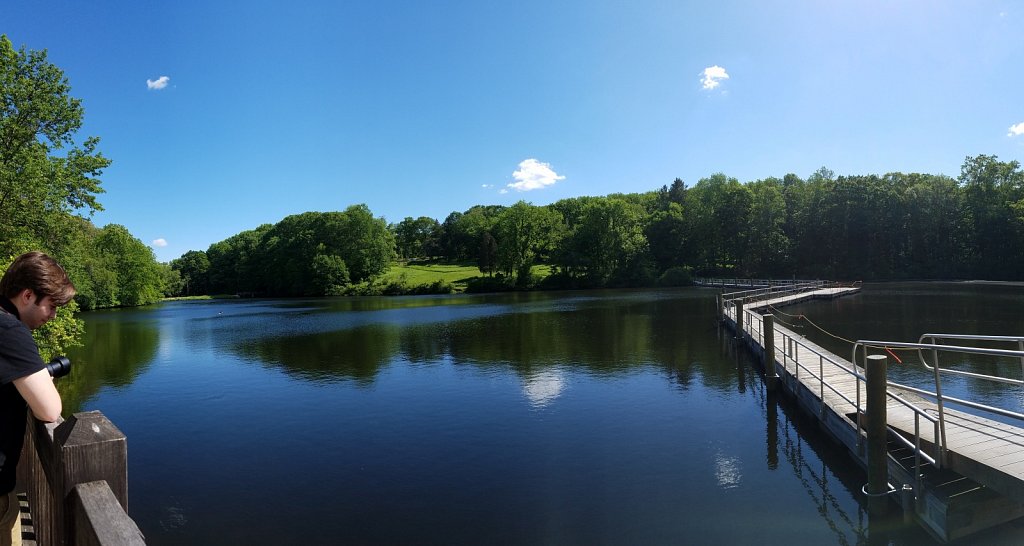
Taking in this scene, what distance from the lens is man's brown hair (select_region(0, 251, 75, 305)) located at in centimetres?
256

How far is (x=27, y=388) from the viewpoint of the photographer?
226cm

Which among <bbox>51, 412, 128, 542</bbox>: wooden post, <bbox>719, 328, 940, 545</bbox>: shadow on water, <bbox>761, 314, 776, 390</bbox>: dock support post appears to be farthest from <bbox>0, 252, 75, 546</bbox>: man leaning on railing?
<bbox>761, 314, 776, 390</bbox>: dock support post

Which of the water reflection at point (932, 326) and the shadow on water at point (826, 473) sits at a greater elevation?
the water reflection at point (932, 326)

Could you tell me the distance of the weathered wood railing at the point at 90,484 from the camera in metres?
1.89

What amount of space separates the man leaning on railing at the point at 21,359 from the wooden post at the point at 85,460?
0.48ft

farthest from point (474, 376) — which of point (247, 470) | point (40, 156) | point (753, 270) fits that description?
point (753, 270)

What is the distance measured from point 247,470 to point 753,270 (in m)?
81.5

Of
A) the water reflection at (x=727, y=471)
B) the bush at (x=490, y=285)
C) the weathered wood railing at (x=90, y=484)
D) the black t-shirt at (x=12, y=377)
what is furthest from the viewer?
the bush at (x=490, y=285)

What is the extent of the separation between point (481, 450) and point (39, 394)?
406 inches

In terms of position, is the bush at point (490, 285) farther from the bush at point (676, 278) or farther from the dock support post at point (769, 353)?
the dock support post at point (769, 353)

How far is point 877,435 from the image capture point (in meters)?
8.01

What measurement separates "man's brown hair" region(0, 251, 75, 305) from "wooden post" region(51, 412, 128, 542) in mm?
764

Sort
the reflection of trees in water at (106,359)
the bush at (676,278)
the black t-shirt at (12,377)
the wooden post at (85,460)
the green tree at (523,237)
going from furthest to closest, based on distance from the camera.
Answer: the green tree at (523,237) < the bush at (676,278) < the reflection of trees in water at (106,359) < the black t-shirt at (12,377) < the wooden post at (85,460)

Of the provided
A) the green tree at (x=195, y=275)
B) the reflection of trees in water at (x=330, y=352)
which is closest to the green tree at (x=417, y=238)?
the green tree at (x=195, y=275)
